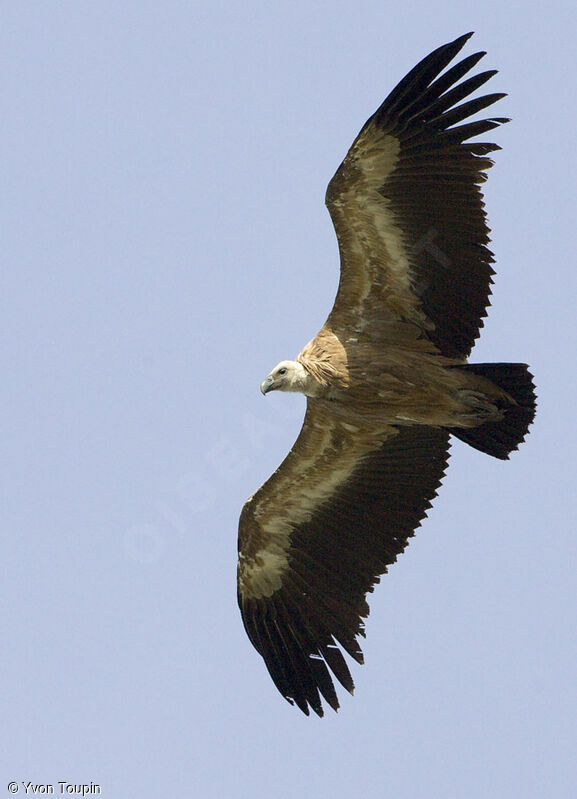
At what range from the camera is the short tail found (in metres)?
13.9

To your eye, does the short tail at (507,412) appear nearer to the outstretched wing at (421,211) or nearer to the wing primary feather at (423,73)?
the outstretched wing at (421,211)

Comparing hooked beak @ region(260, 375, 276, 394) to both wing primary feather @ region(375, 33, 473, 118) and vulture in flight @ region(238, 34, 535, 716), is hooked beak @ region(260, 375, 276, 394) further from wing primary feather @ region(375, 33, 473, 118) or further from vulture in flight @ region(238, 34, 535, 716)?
wing primary feather @ region(375, 33, 473, 118)

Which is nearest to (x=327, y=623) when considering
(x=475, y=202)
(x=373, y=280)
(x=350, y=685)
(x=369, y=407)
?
(x=350, y=685)

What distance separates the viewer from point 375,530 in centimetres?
1499

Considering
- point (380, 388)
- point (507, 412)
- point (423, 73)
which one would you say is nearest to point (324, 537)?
point (380, 388)

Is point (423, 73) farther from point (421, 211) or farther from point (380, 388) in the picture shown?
point (380, 388)

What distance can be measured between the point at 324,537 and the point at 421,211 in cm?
341

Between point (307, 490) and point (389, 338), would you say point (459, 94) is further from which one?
point (307, 490)

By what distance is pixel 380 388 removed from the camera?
563 inches

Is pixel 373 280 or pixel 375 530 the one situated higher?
pixel 373 280

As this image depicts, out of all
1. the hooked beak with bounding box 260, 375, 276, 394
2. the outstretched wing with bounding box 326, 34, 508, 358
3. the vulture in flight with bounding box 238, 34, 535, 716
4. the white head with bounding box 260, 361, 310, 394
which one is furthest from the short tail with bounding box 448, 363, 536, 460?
the hooked beak with bounding box 260, 375, 276, 394

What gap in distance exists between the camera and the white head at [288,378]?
1418cm

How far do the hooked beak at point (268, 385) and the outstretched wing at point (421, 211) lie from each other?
797 mm

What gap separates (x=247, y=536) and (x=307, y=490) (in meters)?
0.75
